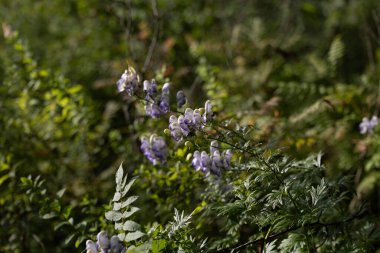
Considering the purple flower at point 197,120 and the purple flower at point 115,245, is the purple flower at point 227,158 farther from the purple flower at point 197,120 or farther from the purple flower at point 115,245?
the purple flower at point 115,245

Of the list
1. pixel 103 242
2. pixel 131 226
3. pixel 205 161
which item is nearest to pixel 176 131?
pixel 205 161

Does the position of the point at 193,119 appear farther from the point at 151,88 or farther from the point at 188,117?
the point at 151,88

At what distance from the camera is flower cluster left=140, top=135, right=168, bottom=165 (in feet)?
7.54

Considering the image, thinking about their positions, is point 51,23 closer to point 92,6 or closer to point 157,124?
point 92,6

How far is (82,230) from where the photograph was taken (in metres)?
2.35

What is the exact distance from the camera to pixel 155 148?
7.53 feet

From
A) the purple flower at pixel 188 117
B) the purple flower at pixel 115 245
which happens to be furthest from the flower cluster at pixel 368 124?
the purple flower at pixel 115 245

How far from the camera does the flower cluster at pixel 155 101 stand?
2.25 m

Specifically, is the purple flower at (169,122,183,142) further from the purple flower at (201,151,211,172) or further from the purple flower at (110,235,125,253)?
the purple flower at (110,235,125,253)

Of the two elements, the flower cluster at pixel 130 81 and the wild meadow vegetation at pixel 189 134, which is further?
the flower cluster at pixel 130 81

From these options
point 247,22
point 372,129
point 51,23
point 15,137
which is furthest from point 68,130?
point 247,22

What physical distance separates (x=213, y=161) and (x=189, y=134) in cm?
18

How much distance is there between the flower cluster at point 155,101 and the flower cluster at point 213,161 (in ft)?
0.90

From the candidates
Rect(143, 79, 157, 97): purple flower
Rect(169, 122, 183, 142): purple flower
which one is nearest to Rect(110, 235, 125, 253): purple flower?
Rect(169, 122, 183, 142): purple flower
